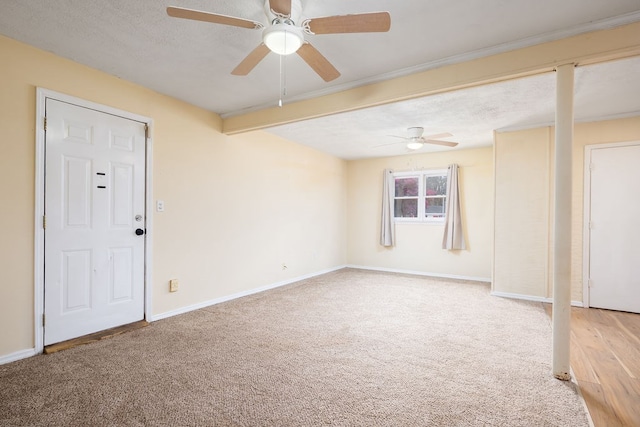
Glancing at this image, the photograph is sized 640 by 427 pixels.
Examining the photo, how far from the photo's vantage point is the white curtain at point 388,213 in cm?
641

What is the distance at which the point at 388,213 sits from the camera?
6.45 meters

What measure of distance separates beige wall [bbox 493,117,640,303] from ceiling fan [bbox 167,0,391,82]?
3538 millimetres

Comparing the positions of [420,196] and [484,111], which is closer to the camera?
[484,111]

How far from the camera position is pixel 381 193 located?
6629 mm

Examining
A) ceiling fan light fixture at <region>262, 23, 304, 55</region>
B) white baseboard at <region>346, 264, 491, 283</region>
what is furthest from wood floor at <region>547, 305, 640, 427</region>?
ceiling fan light fixture at <region>262, 23, 304, 55</region>

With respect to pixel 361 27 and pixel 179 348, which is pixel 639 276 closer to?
pixel 361 27

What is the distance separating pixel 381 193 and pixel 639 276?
4.02 metres

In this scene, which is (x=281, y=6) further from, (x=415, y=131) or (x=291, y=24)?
(x=415, y=131)

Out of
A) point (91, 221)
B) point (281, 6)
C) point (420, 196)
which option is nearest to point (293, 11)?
point (281, 6)

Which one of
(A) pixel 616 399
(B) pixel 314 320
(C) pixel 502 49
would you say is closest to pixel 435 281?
(B) pixel 314 320

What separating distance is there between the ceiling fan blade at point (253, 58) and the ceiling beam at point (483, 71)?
1.22m

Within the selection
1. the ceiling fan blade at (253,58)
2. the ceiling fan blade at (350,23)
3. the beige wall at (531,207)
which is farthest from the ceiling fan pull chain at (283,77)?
the beige wall at (531,207)

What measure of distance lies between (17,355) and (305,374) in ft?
7.49

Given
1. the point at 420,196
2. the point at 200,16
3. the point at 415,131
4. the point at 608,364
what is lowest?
the point at 608,364
